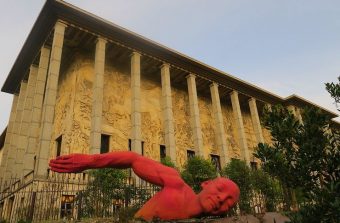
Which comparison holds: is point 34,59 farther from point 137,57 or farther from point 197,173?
point 197,173

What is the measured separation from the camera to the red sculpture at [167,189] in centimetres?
484

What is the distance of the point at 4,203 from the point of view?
1647 cm

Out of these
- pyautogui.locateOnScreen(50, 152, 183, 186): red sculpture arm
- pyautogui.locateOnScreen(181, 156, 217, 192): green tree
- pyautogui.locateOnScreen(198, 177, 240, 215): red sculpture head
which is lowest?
pyautogui.locateOnScreen(198, 177, 240, 215): red sculpture head

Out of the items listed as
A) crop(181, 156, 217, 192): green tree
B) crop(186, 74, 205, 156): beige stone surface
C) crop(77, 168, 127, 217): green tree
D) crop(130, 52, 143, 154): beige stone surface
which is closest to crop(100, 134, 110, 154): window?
crop(130, 52, 143, 154): beige stone surface

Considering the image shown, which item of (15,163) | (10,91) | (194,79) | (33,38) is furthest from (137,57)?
(10,91)

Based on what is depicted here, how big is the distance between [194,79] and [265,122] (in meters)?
18.1

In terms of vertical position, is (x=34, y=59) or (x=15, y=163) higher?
(x=34, y=59)

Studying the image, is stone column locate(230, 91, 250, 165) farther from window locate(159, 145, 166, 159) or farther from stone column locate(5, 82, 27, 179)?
stone column locate(5, 82, 27, 179)

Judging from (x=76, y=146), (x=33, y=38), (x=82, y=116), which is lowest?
(x=76, y=146)

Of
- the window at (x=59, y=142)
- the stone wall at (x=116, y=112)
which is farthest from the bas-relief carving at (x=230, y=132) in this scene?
the window at (x=59, y=142)

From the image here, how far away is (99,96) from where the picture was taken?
16047 millimetres

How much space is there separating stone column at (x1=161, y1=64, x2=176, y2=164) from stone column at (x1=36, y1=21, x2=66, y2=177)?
6.63 m

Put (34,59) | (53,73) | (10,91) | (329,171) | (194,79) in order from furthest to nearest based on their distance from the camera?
(10,91) → (194,79) → (34,59) → (53,73) → (329,171)

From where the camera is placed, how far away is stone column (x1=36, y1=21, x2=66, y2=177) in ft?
44.4
